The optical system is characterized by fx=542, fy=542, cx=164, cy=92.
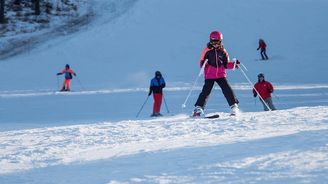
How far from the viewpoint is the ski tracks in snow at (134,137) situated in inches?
252

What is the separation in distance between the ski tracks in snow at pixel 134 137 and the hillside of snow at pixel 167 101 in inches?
0.6

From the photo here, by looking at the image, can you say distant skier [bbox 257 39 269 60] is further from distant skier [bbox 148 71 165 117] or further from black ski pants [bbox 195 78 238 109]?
black ski pants [bbox 195 78 238 109]

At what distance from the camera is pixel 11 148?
23.7ft

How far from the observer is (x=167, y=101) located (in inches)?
756

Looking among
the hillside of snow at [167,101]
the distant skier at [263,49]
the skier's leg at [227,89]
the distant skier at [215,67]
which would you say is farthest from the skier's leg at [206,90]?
the distant skier at [263,49]

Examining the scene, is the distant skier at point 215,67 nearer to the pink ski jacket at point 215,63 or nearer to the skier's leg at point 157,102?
the pink ski jacket at point 215,63

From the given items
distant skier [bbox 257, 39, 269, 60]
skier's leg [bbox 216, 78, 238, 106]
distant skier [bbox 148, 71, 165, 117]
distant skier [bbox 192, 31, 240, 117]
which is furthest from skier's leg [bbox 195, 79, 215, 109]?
distant skier [bbox 257, 39, 269, 60]

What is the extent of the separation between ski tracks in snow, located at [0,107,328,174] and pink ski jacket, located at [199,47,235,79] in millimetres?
1008

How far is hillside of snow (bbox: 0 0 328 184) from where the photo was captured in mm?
5570

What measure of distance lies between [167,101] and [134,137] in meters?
11.8

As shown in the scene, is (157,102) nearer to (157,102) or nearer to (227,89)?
(157,102)

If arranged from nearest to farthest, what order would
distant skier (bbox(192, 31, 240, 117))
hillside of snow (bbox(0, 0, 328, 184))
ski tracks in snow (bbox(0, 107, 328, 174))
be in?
hillside of snow (bbox(0, 0, 328, 184)), ski tracks in snow (bbox(0, 107, 328, 174)), distant skier (bbox(192, 31, 240, 117))

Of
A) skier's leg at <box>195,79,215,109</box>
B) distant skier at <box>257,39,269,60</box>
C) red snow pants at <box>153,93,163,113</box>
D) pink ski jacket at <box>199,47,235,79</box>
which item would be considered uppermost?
distant skier at <box>257,39,269,60</box>

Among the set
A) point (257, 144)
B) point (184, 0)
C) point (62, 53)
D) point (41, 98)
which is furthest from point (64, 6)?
point (257, 144)
